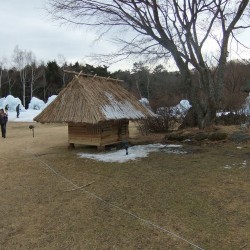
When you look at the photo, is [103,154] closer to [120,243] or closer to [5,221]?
[5,221]

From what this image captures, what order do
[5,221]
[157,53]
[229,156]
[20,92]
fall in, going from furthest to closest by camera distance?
[20,92] < [157,53] < [229,156] < [5,221]

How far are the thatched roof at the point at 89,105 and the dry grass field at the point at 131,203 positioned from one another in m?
1.63

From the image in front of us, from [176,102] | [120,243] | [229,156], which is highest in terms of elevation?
[176,102]

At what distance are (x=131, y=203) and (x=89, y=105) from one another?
5310 mm

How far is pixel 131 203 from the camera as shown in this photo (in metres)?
6.57

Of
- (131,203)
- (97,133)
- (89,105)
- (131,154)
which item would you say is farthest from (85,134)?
(131,203)

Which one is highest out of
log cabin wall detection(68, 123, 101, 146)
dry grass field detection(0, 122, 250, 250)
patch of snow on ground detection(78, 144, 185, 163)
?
log cabin wall detection(68, 123, 101, 146)

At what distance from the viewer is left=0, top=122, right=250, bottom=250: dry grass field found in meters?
5.19

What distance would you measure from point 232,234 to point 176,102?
14678mm

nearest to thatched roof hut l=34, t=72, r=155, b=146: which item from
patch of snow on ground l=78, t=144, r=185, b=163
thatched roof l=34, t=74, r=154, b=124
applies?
thatched roof l=34, t=74, r=154, b=124

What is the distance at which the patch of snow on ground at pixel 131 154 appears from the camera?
33.6 feet

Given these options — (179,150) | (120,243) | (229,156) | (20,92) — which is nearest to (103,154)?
(179,150)

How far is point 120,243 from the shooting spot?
509cm

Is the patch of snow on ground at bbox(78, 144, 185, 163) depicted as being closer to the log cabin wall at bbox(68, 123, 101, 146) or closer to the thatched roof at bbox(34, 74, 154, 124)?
the log cabin wall at bbox(68, 123, 101, 146)
